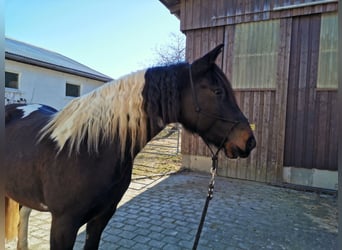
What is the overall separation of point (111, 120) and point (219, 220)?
2.45 meters

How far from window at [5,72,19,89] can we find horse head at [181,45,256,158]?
8303mm

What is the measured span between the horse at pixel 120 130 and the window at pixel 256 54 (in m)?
4.19

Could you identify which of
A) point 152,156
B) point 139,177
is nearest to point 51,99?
point 152,156

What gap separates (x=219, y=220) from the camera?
3145 millimetres

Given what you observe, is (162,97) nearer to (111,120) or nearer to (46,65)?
(111,120)

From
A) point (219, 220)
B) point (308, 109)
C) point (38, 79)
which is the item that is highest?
point (38, 79)

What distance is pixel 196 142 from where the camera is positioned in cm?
575

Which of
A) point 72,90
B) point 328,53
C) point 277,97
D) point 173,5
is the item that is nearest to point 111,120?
point 277,97

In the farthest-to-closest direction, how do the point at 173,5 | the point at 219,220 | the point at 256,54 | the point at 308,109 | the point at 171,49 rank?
the point at 171,49, the point at 173,5, the point at 256,54, the point at 308,109, the point at 219,220

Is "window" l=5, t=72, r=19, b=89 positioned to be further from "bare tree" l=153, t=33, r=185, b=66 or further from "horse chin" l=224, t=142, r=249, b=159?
"bare tree" l=153, t=33, r=185, b=66

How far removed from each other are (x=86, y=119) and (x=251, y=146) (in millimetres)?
958

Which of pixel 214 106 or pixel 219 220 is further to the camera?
pixel 219 220

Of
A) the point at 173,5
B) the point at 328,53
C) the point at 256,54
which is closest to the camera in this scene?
the point at 328,53

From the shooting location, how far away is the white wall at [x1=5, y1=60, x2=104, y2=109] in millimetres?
7928
